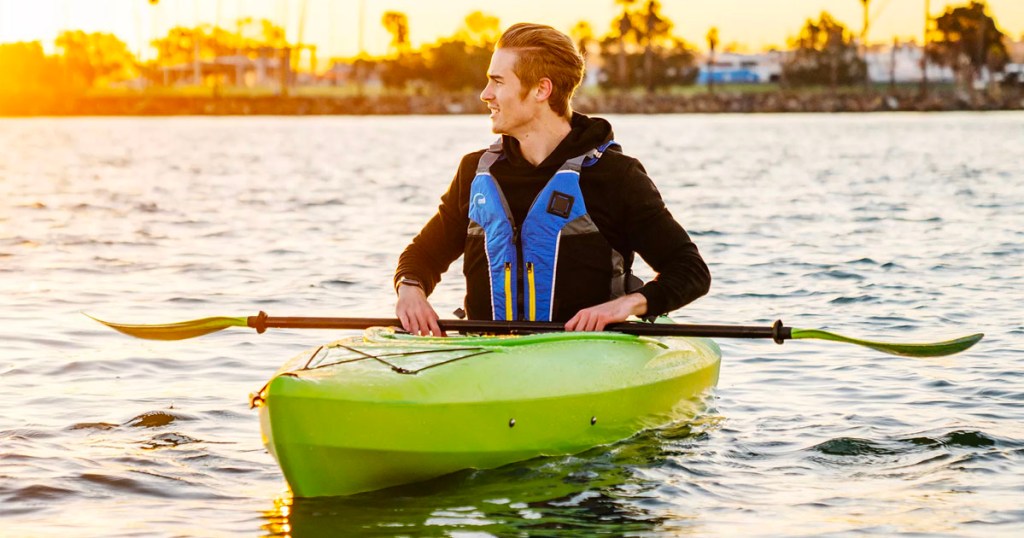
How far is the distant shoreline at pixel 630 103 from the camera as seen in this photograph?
122 metres

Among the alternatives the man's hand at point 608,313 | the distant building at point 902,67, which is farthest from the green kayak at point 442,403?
the distant building at point 902,67

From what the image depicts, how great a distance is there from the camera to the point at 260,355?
29.0 ft

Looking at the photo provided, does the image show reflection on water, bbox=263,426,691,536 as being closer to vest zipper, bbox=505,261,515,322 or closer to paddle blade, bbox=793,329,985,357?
vest zipper, bbox=505,261,515,322

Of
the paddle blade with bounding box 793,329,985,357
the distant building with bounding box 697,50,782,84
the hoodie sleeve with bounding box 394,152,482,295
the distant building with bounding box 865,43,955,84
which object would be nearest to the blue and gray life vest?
the hoodie sleeve with bounding box 394,152,482,295

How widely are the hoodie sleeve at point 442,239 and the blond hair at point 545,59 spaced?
0.44 metres

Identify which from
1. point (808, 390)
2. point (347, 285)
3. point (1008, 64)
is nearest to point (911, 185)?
point (347, 285)

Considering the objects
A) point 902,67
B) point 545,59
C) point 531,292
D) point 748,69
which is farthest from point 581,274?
point 748,69

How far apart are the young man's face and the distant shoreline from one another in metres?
111

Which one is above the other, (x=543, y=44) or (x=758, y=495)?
(x=543, y=44)

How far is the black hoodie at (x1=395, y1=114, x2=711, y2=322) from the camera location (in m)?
5.81

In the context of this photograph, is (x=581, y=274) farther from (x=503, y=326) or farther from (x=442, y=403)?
(x=442, y=403)

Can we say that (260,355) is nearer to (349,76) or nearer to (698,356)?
(698,356)

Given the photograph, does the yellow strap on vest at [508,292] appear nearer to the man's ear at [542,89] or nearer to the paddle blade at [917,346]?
the man's ear at [542,89]

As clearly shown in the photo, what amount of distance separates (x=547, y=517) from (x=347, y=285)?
7.36 meters
